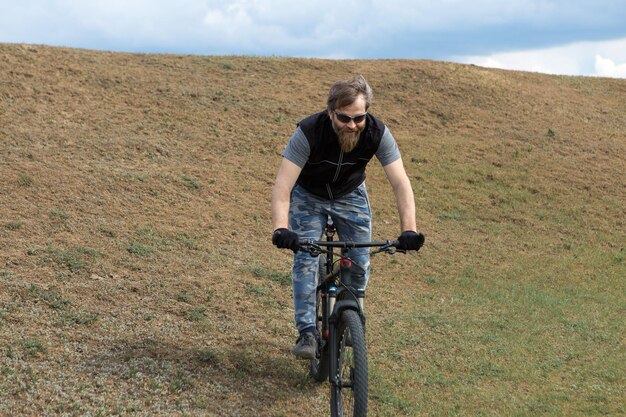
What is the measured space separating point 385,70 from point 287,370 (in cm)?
1836

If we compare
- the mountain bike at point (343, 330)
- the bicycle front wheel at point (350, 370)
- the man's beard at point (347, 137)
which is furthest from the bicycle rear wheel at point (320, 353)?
the man's beard at point (347, 137)

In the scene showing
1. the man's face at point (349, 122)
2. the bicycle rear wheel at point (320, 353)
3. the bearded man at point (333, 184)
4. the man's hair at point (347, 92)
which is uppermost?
the man's hair at point (347, 92)

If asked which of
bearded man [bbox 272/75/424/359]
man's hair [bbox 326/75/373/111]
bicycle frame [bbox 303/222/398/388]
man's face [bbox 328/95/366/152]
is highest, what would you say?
man's hair [bbox 326/75/373/111]

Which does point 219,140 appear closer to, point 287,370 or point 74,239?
point 74,239

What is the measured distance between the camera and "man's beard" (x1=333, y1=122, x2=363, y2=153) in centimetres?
542

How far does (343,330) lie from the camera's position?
532 cm

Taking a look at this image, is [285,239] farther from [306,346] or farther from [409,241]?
[306,346]

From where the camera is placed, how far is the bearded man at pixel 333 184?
5.36m

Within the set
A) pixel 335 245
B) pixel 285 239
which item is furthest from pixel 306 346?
pixel 285 239

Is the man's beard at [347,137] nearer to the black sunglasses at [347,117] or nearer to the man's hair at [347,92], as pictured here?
the black sunglasses at [347,117]

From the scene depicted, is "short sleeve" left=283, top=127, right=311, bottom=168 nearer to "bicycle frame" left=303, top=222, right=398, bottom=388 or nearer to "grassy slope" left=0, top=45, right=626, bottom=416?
"bicycle frame" left=303, top=222, right=398, bottom=388

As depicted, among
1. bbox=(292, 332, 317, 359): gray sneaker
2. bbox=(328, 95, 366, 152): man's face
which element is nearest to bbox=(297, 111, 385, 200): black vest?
bbox=(328, 95, 366, 152): man's face

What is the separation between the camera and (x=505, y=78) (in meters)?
25.7

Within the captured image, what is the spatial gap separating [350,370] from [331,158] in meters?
1.60
